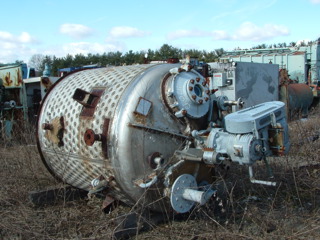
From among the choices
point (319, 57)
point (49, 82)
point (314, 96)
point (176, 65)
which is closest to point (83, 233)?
point (176, 65)

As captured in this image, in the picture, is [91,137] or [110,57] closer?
[91,137]

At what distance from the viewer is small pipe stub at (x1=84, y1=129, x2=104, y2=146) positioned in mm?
2865

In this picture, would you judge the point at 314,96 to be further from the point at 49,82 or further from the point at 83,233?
the point at 83,233

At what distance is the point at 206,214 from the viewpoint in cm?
296

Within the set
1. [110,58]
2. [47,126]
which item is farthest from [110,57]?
[47,126]

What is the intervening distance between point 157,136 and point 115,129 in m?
0.36

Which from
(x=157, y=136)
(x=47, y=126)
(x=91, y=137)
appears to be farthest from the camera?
(x=47, y=126)

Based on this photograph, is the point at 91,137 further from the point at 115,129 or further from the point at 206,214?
the point at 206,214

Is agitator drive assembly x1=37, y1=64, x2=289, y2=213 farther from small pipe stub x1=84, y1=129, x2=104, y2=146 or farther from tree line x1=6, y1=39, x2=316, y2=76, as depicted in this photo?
tree line x1=6, y1=39, x2=316, y2=76

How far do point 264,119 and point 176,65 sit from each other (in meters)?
1.03

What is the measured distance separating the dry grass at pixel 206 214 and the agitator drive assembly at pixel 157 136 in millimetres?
252

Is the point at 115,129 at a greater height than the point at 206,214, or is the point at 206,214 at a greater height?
the point at 115,129

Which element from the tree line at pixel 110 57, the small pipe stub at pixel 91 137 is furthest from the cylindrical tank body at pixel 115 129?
the tree line at pixel 110 57

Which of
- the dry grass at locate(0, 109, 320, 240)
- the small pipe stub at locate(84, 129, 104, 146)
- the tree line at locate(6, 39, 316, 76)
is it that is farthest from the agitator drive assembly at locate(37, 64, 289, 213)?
the tree line at locate(6, 39, 316, 76)
